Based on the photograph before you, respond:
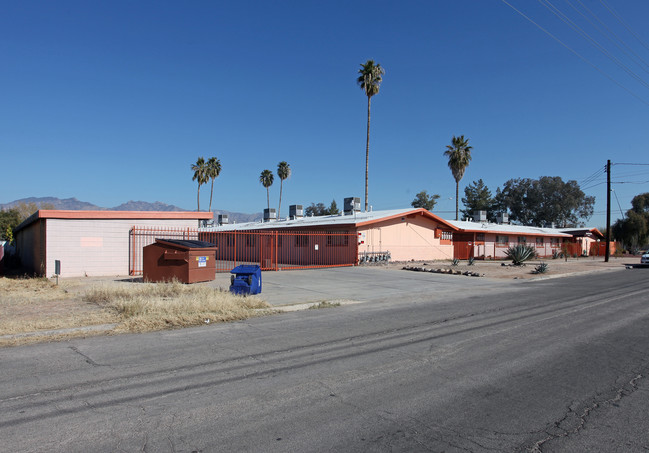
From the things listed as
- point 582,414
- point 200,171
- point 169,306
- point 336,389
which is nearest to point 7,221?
point 200,171

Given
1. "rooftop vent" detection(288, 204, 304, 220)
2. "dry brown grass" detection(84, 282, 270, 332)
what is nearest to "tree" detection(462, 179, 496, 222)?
"rooftop vent" detection(288, 204, 304, 220)

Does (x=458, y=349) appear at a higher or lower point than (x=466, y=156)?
lower

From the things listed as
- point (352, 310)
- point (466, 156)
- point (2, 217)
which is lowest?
point (352, 310)

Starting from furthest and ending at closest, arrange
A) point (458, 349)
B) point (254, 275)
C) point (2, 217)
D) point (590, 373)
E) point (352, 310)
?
point (2, 217), point (254, 275), point (352, 310), point (458, 349), point (590, 373)

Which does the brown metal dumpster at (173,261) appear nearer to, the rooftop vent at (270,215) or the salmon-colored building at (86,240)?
the salmon-colored building at (86,240)

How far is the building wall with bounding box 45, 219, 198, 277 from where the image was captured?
18.3 meters

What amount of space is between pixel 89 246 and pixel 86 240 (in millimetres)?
281

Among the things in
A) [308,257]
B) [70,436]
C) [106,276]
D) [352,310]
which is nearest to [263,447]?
[70,436]

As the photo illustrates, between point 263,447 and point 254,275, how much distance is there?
990 centimetres

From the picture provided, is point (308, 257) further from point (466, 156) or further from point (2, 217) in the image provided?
point (2, 217)

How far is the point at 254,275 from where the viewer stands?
44.6ft

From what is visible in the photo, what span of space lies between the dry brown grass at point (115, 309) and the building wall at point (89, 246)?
469 centimetres

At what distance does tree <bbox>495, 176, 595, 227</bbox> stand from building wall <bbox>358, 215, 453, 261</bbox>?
49.5 metres

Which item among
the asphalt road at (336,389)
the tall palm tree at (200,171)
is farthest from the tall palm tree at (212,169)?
the asphalt road at (336,389)
